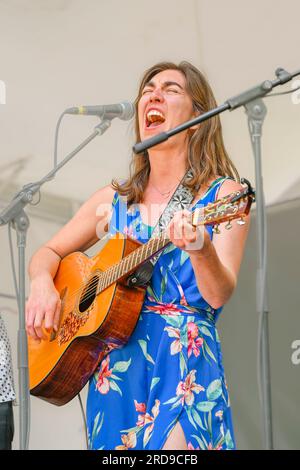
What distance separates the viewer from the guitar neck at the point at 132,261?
7.83ft

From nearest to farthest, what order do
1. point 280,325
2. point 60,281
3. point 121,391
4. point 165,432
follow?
point 165,432, point 121,391, point 60,281, point 280,325

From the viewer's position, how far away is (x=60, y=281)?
112 inches

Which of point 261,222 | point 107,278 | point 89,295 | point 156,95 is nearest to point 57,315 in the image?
point 89,295

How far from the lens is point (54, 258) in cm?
286

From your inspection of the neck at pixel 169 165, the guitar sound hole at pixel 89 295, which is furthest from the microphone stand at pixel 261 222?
the guitar sound hole at pixel 89 295

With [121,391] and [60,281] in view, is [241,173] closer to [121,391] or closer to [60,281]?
[60,281]

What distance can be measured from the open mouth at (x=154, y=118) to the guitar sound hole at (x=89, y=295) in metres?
0.48

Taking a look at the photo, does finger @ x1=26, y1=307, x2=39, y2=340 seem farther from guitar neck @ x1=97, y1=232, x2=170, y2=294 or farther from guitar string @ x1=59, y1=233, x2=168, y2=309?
guitar neck @ x1=97, y1=232, x2=170, y2=294

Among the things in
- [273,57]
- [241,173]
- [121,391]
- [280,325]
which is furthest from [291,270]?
[121,391]

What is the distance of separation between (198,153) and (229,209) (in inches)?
20.0

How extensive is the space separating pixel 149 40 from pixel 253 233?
88 centimetres

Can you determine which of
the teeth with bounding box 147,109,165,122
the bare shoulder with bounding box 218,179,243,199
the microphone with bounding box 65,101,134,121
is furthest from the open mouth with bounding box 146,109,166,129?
the bare shoulder with bounding box 218,179,243,199

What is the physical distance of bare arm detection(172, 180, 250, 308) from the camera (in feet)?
7.26

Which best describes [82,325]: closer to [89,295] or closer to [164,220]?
[89,295]
